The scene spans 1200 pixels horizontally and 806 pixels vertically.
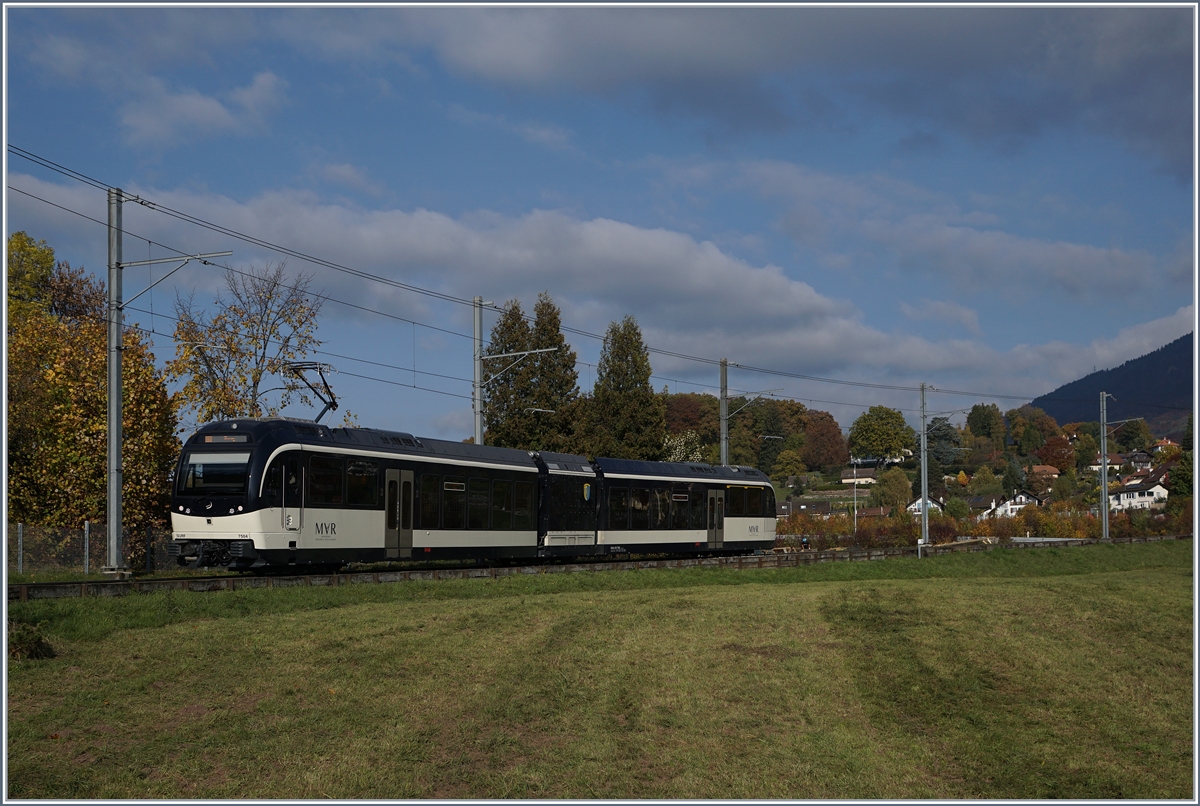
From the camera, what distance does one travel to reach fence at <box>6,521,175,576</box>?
26.8 metres

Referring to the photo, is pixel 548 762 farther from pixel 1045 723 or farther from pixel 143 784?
pixel 1045 723

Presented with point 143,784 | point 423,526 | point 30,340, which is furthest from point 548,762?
point 30,340

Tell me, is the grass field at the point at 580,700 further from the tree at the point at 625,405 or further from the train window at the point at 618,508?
the tree at the point at 625,405

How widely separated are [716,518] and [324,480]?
62.9ft

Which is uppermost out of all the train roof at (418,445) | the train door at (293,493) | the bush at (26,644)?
the train roof at (418,445)

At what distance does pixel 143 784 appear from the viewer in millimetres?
10508

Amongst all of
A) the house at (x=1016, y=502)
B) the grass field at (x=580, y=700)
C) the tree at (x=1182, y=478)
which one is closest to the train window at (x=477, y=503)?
the grass field at (x=580, y=700)

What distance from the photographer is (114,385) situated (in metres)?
24.3

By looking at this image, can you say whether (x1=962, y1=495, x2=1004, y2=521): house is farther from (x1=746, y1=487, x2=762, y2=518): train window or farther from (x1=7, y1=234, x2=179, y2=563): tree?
(x1=7, y1=234, x2=179, y2=563): tree

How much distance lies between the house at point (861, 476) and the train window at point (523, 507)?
148234 millimetres

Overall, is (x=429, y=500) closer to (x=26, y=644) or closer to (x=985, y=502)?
(x=26, y=644)

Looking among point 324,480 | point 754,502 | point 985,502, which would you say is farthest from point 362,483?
point 985,502

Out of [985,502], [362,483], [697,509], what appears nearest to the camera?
[362,483]

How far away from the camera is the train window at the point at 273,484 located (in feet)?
75.8
